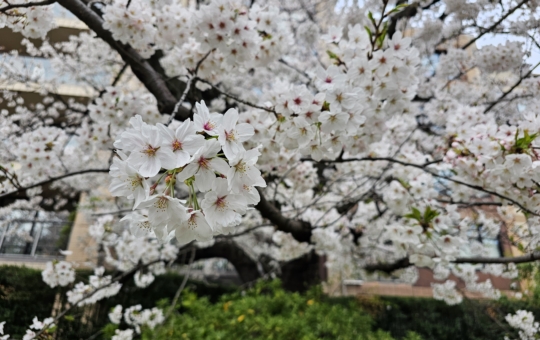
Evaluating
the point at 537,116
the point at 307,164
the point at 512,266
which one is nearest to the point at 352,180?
the point at 307,164

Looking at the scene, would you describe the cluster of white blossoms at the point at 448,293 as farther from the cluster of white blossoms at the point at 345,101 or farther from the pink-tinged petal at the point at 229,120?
the pink-tinged petal at the point at 229,120

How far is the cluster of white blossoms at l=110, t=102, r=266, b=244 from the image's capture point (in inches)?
33.5

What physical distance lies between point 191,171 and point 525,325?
3.16 metres

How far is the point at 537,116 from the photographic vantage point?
1.63 meters

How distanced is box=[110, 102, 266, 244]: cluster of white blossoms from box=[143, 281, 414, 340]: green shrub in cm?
187

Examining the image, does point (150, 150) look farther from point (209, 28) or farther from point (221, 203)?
point (209, 28)

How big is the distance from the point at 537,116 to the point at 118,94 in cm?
264

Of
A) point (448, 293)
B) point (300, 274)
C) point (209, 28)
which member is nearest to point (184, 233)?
point (209, 28)

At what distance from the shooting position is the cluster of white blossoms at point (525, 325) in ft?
8.40

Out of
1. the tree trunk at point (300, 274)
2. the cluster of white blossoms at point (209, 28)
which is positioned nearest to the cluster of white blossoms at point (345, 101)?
the cluster of white blossoms at point (209, 28)

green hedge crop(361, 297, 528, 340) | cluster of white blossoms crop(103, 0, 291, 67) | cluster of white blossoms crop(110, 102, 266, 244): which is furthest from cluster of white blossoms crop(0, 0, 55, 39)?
green hedge crop(361, 297, 528, 340)

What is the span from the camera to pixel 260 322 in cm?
282

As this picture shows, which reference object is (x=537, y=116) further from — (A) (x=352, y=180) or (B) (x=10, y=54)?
(B) (x=10, y=54)

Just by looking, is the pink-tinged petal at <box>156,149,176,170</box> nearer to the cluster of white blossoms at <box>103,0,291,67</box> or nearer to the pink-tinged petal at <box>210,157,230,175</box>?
the pink-tinged petal at <box>210,157,230,175</box>
